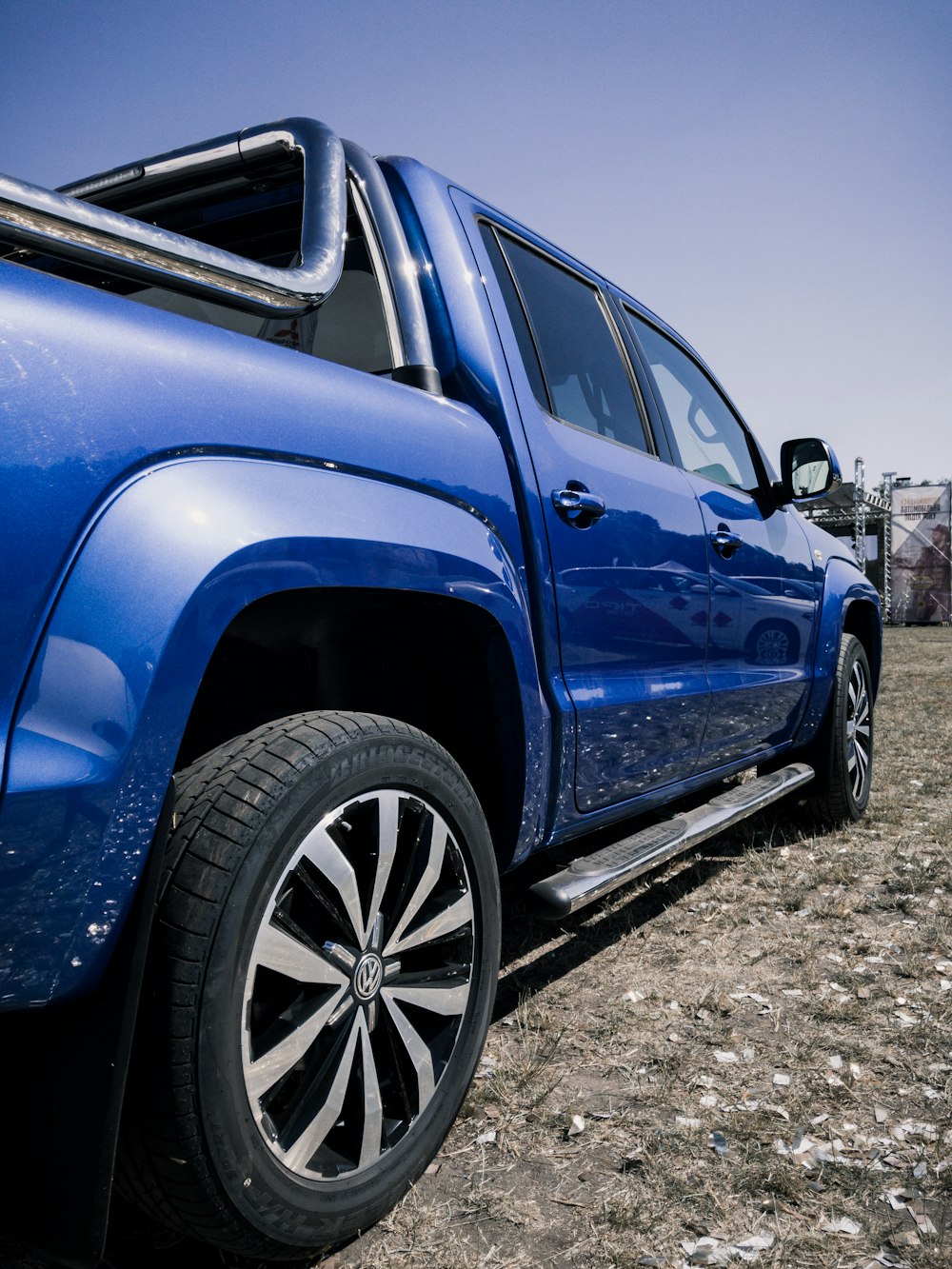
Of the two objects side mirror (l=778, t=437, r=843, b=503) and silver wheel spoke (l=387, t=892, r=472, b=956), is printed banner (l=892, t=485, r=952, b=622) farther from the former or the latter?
silver wheel spoke (l=387, t=892, r=472, b=956)

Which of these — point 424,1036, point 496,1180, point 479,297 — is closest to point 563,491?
point 479,297

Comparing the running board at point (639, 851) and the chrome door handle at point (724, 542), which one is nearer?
the running board at point (639, 851)

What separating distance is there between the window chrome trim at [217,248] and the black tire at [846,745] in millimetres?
3254

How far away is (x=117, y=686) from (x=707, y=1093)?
1674mm

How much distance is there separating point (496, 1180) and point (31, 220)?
1777 mm

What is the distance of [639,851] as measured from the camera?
2.53 m

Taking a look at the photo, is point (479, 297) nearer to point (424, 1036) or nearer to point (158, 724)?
point (158, 724)

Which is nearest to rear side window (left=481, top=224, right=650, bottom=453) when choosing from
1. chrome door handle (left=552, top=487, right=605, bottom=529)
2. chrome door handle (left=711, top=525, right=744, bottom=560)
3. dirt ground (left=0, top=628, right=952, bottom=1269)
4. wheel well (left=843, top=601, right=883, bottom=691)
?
chrome door handle (left=552, top=487, right=605, bottom=529)

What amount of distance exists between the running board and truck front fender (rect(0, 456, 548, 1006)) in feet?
3.49

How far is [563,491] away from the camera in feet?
7.39

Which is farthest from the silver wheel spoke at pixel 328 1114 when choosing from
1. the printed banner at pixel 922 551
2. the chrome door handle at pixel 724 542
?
the printed banner at pixel 922 551

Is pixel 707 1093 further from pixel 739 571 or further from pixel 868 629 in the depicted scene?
pixel 868 629

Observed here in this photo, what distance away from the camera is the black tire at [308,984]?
1.30 m

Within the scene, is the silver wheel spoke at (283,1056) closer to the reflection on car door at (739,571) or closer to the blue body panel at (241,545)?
the blue body panel at (241,545)
